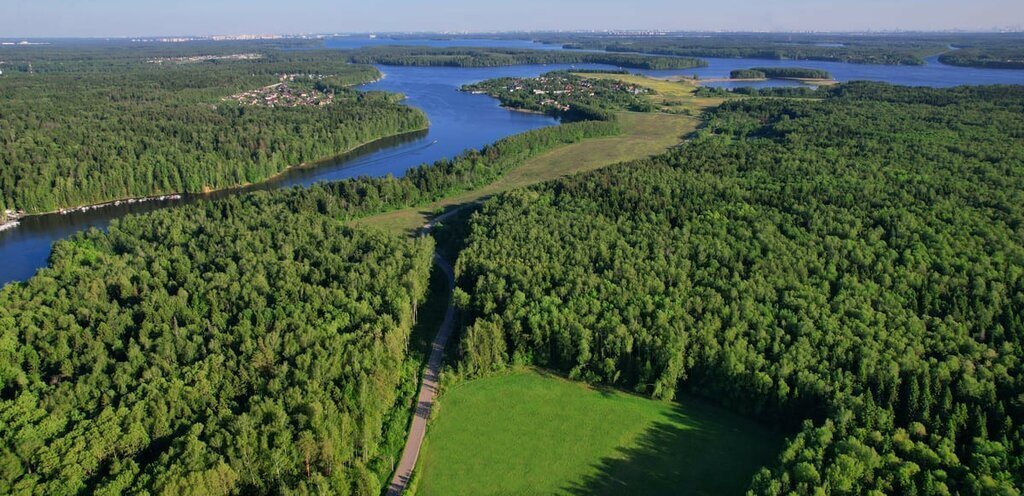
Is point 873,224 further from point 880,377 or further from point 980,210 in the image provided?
point 880,377

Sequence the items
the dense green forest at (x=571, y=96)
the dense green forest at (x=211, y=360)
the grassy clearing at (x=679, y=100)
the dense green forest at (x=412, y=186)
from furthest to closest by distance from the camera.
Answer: the grassy clearing at (x=679, y=100)
the dense green forest at (x=571, y=96)
the dense green forest at (x=412, y=186)
the dense green forest at (x=211, y=360)

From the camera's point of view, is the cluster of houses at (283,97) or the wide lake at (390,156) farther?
the cluster of houses at (283,97)

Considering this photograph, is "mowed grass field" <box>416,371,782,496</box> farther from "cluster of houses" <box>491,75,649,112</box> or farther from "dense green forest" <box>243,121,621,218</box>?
"cluster of houses" <box>491,75,649,112</box>

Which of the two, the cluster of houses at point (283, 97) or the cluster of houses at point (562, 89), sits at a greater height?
the cluster of houses at point (562, 89)

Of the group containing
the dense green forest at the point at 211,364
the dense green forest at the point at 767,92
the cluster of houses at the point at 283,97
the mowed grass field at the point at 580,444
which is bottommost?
the mowed grass field at the point at 580,444

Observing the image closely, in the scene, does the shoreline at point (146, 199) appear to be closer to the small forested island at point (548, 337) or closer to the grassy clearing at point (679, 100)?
the small forested island at point (548, 337)

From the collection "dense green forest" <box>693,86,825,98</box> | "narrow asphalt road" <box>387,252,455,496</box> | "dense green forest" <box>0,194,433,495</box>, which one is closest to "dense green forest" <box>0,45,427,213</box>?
"dense green forest" <box>0,194,433,495</box>

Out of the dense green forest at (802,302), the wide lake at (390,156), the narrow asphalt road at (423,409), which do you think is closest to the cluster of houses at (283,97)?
the wide lake at (390,156)

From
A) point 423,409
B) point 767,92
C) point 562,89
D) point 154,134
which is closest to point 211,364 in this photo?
point 423,409
